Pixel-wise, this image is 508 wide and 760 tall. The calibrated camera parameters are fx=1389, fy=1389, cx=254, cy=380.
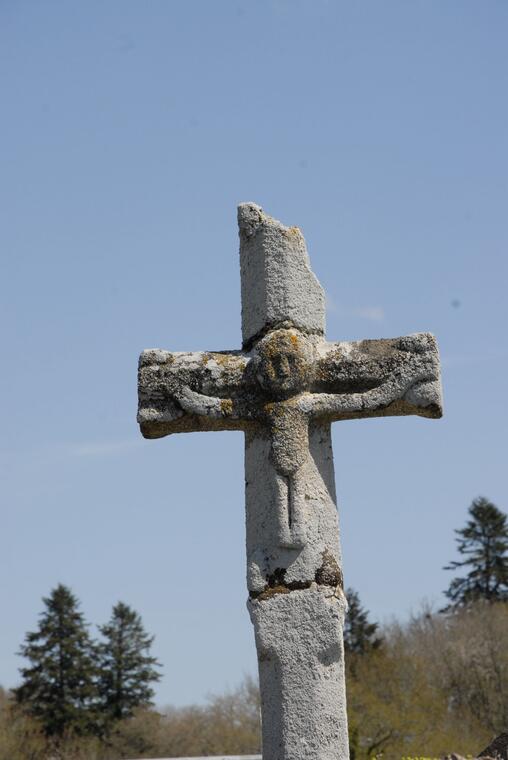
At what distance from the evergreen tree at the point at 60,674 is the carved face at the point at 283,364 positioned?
140 ft

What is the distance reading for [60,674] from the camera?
50875 mm

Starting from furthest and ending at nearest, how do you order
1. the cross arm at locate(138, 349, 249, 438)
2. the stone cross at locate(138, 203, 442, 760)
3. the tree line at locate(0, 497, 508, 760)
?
the tree line at locate(0, 497, 508, 760) < the cross arm at locate(138, 349, 249, 438) < the stone cross at locate(138, 203, 442, 760)

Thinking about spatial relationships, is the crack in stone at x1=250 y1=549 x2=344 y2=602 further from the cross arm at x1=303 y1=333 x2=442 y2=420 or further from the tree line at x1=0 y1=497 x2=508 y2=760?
the tree line at x1=0 y1=497 x2=508 y2=760

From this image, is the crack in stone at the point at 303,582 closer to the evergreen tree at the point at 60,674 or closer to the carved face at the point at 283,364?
the carved face at the point at 283,364

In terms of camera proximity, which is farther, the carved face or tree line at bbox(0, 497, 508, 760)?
tree line at bbox(0, 497, 508, 760)

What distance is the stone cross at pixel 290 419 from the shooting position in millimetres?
8688

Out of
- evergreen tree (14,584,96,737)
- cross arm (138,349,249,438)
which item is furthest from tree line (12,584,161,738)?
cross arm (138,349,249,438)

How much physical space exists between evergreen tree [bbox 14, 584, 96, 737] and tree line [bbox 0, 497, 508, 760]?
0.12ft

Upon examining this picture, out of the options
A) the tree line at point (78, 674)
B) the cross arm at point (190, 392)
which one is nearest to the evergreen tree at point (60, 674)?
the tree line at point (78, 674)

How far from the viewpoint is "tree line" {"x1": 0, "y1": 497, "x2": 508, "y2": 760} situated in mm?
48750

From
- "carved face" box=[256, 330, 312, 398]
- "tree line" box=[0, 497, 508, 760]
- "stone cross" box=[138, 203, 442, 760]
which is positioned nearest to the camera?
"stone cross" box=[138, 203, 442, 760]

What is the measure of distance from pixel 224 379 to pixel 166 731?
45491 mm

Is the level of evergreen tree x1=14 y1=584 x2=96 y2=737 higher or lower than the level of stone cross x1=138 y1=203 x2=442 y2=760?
higher

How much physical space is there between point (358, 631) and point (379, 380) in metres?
45.5
